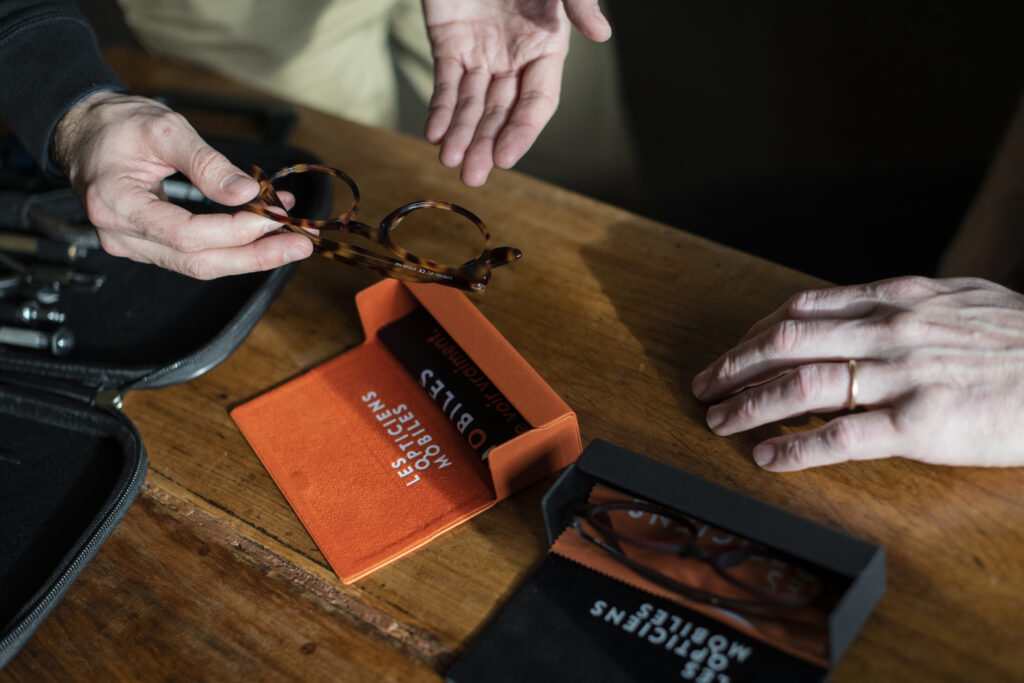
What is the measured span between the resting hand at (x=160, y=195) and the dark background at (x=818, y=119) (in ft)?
4.09

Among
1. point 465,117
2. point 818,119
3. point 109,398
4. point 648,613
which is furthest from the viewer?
point 818,119

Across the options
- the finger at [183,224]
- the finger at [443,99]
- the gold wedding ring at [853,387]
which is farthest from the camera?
the finger at [443,99]

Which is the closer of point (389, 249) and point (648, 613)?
point (648, 613)

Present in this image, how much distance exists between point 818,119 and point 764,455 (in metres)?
1.78

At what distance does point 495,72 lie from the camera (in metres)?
1.08

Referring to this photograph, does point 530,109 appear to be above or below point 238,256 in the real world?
above

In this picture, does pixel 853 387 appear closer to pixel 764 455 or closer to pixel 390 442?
pixel 764 455

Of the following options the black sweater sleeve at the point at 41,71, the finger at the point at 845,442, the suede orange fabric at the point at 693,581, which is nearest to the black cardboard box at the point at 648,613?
the suede orange fabric at the point at 693,581

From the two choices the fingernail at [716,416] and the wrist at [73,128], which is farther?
the wrist at [73,128]

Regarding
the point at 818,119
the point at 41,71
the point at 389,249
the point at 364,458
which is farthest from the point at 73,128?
the point at 818,119

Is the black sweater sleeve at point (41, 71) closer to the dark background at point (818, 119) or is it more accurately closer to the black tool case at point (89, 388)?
the black tool case at point (89, 388)

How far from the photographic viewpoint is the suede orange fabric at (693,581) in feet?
2.11

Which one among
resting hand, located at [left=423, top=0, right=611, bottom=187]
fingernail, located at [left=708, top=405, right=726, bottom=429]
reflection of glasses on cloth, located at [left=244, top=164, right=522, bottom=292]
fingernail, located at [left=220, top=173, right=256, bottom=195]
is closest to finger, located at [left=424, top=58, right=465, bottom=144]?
resting hand, located at [left=423, top=0, right=611, bottom=187]

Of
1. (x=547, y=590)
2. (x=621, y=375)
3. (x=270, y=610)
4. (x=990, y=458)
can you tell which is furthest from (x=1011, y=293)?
(x=270, y=610)
